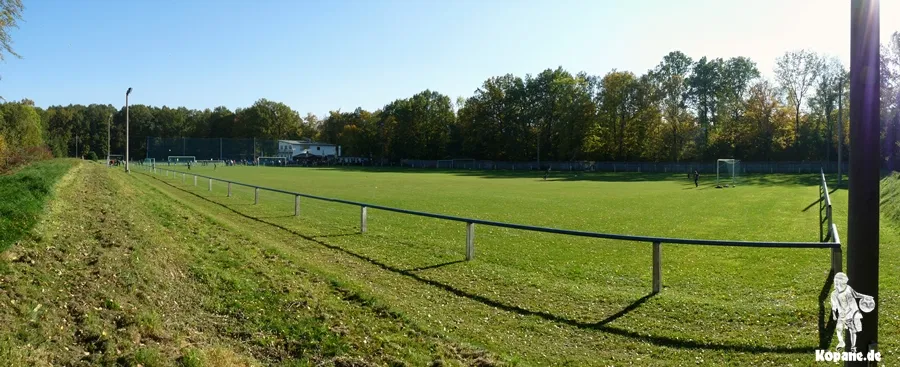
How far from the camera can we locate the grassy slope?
4625 mm

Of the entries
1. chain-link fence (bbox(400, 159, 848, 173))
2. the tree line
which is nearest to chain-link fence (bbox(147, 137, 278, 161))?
the tree line

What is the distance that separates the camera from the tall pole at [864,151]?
274cm

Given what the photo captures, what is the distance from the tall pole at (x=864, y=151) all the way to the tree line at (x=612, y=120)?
49938 millimetres

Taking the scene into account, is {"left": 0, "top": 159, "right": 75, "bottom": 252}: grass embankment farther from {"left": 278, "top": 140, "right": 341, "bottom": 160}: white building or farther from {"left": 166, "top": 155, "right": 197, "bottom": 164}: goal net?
{"left": 278, "top": 140, "right": 341, "bottom": 160}: white building

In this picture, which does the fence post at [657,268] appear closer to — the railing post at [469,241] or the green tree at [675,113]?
the railing post at [469,241]

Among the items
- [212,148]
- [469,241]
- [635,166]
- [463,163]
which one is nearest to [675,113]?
[635,166]

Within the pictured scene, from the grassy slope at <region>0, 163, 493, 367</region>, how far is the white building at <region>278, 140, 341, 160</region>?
124 meters

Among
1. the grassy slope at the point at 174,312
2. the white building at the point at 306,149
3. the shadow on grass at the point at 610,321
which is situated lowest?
the shadow on grass at the point at 610,321

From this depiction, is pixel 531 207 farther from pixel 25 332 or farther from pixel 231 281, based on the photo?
pixel 25 332

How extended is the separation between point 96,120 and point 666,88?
126691 mm

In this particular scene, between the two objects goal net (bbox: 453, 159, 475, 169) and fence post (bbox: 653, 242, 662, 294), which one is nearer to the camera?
fence post (bbox: 653, 242, 662, 294)

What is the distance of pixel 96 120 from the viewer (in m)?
127

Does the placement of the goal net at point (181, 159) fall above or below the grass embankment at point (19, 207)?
above

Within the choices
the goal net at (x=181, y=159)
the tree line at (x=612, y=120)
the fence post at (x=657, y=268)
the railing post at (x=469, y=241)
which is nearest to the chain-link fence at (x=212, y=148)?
the goal net at (x=181, y=159)
